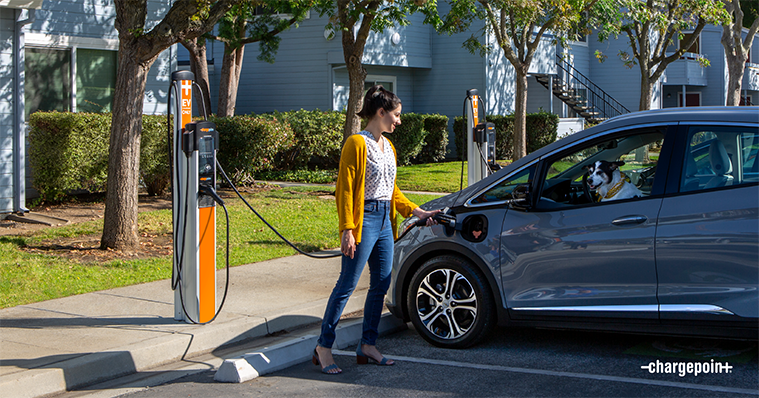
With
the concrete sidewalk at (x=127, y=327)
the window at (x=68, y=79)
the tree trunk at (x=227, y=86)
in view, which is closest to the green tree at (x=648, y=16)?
the tree trunk at (x=227, y=86)

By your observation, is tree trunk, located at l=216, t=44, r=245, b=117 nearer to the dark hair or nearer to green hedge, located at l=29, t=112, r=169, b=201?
green hedge, located at l=29, t=112, r=169, b=201

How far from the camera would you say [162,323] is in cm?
620

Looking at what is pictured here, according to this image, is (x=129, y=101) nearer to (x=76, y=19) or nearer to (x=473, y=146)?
(x=473, y=146)

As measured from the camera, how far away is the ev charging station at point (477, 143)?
893cm

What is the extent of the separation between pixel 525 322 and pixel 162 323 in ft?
9.64

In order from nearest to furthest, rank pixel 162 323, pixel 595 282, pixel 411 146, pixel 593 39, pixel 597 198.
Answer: pixel 595 282, pixel 597 198, pixel 162 323, pixel 411 146, pixel 593 39

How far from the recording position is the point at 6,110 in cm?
1166

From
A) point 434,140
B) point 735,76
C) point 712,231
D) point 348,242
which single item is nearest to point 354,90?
point 434,140

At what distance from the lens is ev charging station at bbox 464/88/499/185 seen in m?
8.93

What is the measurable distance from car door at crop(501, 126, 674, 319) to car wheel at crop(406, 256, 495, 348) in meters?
0.23

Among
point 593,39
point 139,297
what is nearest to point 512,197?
point 139,297

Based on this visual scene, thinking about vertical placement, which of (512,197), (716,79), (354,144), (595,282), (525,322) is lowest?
(525,322)

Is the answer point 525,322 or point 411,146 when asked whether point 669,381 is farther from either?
point 411,146

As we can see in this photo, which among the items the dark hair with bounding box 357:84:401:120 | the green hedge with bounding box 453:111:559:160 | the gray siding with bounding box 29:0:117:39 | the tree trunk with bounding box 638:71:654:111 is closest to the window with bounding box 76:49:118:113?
the gray siding with bounding box 29:0:117:39
